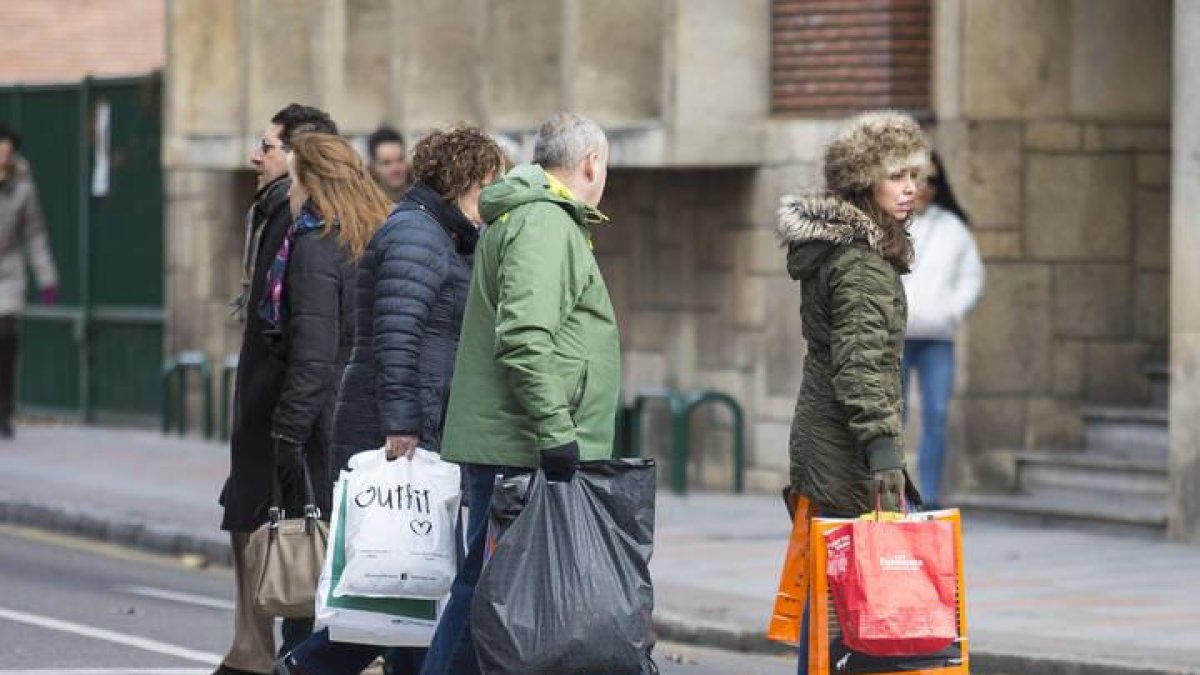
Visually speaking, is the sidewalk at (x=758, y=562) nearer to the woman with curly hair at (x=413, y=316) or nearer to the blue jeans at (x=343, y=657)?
the blue jeans at (x=343, y=657)

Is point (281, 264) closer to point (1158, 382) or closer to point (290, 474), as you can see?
point (290, 474)

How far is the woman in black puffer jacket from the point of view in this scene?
347 inches

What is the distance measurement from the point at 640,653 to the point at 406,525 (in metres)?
1.04

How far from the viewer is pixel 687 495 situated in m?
16.6

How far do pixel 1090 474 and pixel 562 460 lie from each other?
780 centimetres

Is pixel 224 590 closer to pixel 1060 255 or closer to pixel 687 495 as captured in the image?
pixel 687 495

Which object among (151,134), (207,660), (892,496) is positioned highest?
(151,134)

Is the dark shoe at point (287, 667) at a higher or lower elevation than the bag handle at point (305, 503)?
lower

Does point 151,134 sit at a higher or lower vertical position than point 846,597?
higher

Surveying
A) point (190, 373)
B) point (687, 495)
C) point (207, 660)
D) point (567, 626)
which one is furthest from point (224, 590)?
point (190, 373)

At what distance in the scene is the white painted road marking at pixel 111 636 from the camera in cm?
1105

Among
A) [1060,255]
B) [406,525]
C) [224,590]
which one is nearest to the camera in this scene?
[406,525]

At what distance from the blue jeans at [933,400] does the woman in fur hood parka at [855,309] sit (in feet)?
20.6

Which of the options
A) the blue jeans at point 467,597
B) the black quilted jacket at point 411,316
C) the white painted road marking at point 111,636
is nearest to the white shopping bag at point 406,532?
the black quilted jacket at point 411,316
